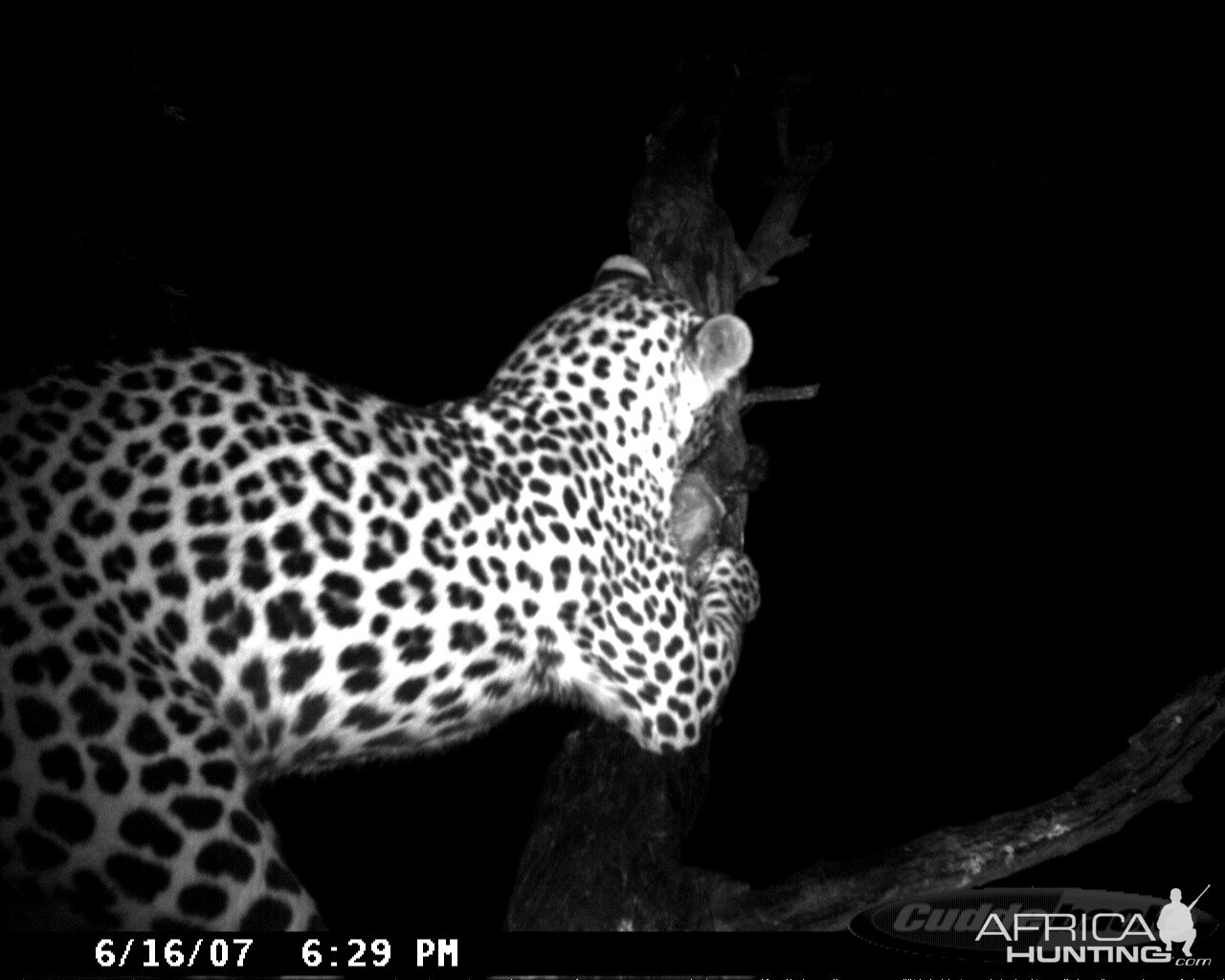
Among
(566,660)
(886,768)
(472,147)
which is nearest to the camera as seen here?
(566,660)

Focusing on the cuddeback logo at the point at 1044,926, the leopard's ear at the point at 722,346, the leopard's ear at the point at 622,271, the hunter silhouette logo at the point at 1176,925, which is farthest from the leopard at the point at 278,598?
the hunter silhouette logo at the point at 1176,925

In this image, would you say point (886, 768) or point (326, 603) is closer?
point (326, 603)

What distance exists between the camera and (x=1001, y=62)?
4.54 metres

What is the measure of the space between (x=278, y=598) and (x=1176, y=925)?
2.09m

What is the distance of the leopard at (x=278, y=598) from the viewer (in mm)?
1430

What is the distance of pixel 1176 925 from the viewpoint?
1.81 metres

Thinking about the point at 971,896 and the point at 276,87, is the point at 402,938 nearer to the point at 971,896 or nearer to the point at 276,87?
the point at 971,896

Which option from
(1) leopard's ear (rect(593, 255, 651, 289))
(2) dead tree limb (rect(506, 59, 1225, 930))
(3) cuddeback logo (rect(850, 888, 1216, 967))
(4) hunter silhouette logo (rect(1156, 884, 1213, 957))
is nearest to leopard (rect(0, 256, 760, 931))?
(2) dead tree limb (rect(506, 59, 1225, 930))

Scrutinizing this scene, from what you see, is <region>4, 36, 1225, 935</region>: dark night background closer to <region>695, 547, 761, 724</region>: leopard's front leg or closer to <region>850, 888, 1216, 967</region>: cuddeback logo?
<region>850, 888, 1216, 967</region>: cuddeback logo

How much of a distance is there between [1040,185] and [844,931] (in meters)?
3.26

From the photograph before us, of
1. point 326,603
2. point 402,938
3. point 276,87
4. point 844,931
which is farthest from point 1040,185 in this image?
point 276,87

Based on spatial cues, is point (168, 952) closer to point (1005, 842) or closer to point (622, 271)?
point (1005, 842)

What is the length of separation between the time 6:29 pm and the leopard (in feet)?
0.17

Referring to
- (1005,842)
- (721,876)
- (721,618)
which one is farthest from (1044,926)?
(721,618)
